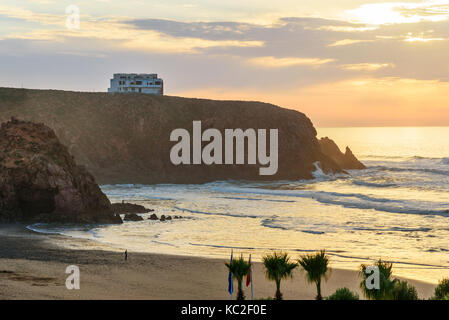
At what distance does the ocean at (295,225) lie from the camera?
35531 millimetres

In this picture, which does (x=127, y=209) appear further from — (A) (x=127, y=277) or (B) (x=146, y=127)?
(B) (x=146, y=127)

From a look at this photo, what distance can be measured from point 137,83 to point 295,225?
9132 centimetres

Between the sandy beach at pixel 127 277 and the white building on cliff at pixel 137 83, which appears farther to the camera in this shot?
the white building on cliff at pixel 137 83

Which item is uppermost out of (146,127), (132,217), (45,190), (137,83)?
(137,83)

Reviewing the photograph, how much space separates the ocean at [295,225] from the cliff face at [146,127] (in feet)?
29.2

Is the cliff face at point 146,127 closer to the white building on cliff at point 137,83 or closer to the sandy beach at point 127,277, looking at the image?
the white building on cliff at point 137,83

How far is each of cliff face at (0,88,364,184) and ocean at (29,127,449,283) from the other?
8.90 m

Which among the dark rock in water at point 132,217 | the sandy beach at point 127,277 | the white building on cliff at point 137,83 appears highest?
the white building on cliff at point 137,83

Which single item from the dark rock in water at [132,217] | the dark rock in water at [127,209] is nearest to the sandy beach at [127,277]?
the dark rock in water at [132,217]

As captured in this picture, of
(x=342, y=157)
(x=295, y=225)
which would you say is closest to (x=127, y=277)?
(x=295, y=225)

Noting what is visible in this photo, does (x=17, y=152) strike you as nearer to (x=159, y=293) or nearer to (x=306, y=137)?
(x=159, y=293)

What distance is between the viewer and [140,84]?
431 feet

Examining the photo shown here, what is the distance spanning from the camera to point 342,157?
11844cm
